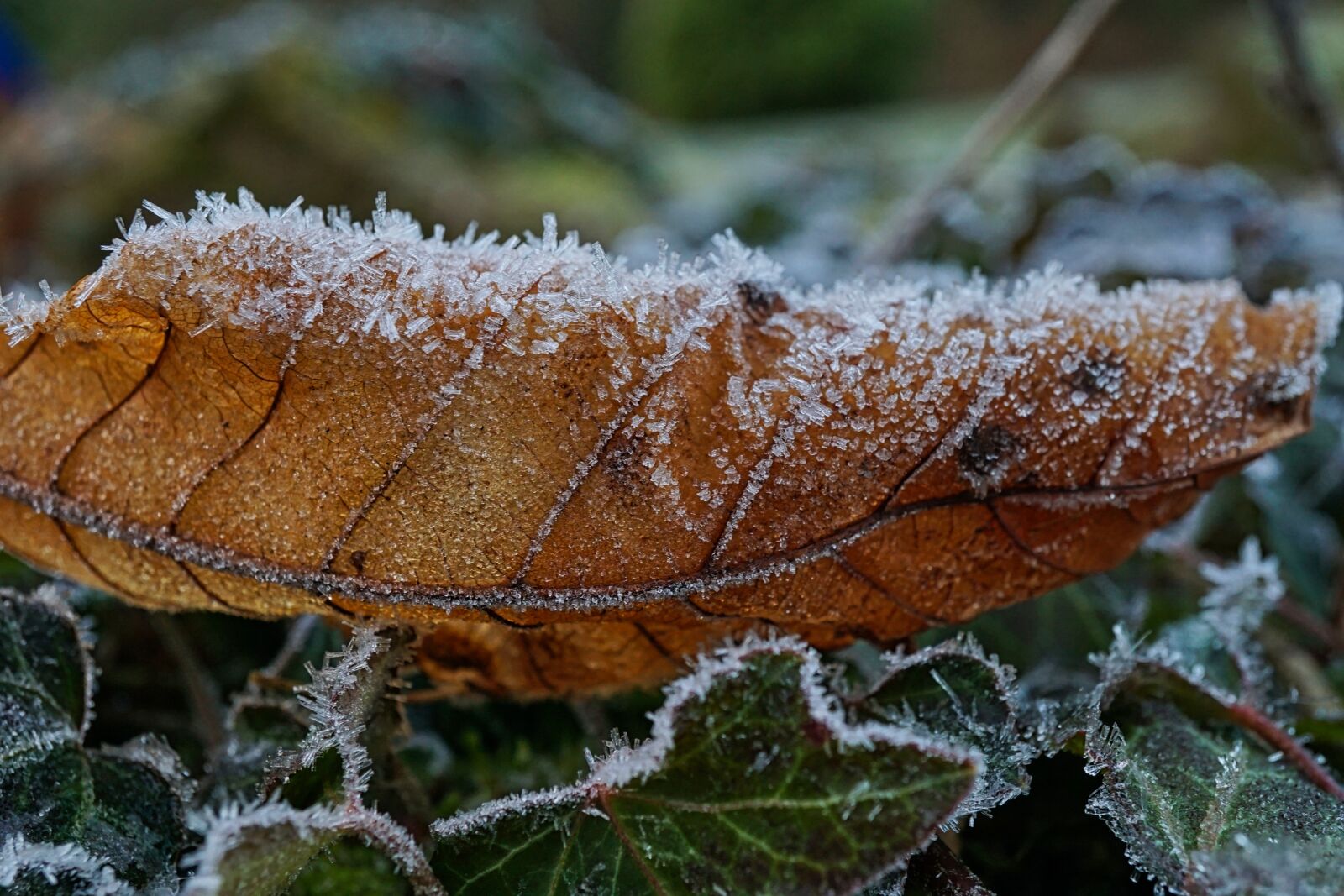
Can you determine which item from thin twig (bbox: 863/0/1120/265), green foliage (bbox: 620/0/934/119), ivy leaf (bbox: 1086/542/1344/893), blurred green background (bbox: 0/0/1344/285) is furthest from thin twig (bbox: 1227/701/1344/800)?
green foliage (bbox: 620/0/934/119)

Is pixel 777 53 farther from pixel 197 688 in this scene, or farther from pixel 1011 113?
pixel 197 688

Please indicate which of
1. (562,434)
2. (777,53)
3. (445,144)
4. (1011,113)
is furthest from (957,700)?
(777,53)

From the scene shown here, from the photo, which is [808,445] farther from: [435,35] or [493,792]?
[435,35]

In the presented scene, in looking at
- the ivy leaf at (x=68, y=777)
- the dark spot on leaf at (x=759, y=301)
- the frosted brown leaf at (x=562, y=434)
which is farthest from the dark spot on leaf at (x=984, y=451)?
the ivy leaf at (x=68, y=777)

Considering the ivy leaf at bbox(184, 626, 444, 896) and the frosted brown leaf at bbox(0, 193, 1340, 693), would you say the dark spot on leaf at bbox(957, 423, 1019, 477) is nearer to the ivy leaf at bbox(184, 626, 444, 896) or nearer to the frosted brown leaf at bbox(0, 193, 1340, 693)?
the frosted brown leaf at bbox(0, 193, 1340, 693)

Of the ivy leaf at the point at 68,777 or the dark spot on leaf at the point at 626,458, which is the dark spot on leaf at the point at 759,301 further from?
the ivy leaf at the point at 68,777

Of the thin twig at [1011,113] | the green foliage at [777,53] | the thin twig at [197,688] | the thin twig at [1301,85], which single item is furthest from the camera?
the green foliage at [777,53]
